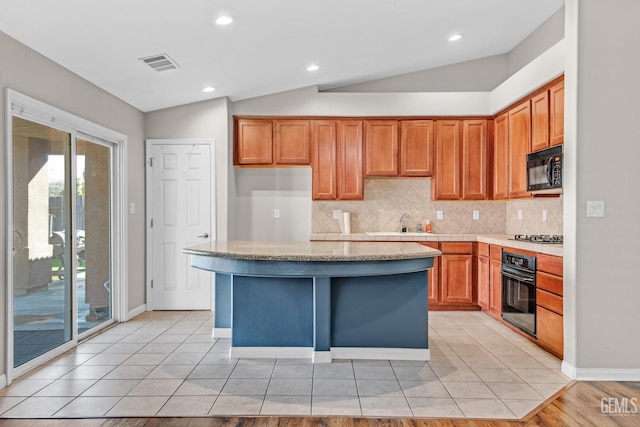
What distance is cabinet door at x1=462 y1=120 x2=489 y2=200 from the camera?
5129mm

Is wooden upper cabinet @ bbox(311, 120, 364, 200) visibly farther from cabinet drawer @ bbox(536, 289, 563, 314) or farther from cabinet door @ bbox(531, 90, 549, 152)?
cabinet drawer @ bbox(536, 289, 563, 314)

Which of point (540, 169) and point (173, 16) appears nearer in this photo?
point (173, 16)

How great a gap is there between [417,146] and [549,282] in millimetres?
2369

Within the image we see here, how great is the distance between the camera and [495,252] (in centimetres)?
444

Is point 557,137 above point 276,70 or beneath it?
beneath

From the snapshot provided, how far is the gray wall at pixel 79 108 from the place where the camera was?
9.11 feet

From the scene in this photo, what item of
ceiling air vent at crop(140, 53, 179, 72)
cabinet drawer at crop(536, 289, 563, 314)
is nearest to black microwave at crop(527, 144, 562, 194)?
cabinet drawer at crop(536, 289, 563, 314)

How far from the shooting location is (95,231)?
415cm

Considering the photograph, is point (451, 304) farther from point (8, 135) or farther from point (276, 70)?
point (8, 135)

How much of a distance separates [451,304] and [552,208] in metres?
1.56

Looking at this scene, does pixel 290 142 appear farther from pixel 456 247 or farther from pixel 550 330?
pixel 550 330

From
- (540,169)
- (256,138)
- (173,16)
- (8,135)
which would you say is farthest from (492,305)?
(8,135)

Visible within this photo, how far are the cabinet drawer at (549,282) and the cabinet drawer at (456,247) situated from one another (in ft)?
4.40

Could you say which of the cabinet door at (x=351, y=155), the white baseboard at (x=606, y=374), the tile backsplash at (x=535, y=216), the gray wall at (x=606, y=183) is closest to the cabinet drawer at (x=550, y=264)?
the gray wall at (x=606, y=183)
